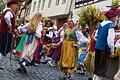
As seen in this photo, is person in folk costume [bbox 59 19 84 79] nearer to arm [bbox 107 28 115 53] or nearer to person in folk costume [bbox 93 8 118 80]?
person in folk costume [bbox 93 8 118 80]

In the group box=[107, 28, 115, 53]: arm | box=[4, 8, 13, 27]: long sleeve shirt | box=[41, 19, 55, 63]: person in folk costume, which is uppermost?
box=[4, 8, 13, 27]: long sleeve shirt

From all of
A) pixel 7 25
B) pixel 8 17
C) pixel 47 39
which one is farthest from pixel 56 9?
pixel 8 17

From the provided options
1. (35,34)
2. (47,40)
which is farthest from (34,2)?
(35,34)

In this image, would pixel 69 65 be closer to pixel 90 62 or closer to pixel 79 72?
pixel 90 62

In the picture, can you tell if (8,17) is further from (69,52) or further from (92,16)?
(92,16)

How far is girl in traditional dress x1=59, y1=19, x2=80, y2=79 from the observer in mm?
10383

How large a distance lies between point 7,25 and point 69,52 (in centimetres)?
197

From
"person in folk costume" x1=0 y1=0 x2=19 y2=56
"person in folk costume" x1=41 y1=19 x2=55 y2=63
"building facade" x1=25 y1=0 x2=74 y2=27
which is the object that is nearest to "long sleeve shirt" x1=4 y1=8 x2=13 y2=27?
"person in folk costume" x1=0 y1=0 x2=19 y2=56

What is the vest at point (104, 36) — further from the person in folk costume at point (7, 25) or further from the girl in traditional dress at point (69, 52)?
the girl in traditional dress at point (69, 52)

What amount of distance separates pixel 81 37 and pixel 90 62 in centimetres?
126

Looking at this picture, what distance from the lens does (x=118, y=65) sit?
267 inches

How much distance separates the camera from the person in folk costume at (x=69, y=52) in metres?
10.4

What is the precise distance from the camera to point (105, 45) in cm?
696

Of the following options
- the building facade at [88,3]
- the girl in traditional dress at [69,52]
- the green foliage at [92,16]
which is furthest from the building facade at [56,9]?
the girl in traditional dress at [69,52]
